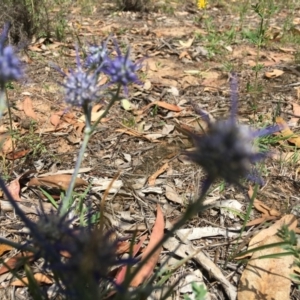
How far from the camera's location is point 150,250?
5.06 feet

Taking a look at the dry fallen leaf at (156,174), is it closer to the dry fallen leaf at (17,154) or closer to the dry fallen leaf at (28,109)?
the dry fallen leaf at (17,154)

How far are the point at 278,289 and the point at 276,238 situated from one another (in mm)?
202

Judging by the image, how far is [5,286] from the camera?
1.53 m

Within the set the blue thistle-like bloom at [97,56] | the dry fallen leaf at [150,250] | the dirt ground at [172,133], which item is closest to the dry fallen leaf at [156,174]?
the dirt ground at [172,133]

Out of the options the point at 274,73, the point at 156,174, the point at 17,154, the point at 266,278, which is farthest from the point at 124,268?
the point at 274,73

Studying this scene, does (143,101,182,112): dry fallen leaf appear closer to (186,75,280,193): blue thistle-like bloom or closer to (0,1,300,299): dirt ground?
(0,1,300,299): dirt ground

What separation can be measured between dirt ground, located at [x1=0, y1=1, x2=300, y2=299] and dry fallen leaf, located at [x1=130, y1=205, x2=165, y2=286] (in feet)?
0.14

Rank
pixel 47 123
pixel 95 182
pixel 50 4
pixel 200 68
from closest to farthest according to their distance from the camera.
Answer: pixel 95 182
pixel 47 123
pixel 200 68
pixel 50 4

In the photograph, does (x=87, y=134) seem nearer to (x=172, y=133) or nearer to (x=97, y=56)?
(x=97, y=56)

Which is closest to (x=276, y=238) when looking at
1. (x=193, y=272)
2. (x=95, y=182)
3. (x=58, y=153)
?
(x=193, y=272)

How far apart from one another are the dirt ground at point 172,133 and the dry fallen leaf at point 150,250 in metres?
0.04

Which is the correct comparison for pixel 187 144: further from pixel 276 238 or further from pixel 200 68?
pixel 200 68

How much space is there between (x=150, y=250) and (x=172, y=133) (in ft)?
3.24

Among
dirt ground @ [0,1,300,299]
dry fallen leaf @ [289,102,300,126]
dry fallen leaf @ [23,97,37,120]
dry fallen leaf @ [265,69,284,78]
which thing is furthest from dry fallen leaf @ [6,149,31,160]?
dry fallen leaf @ [265,69,284,78]
